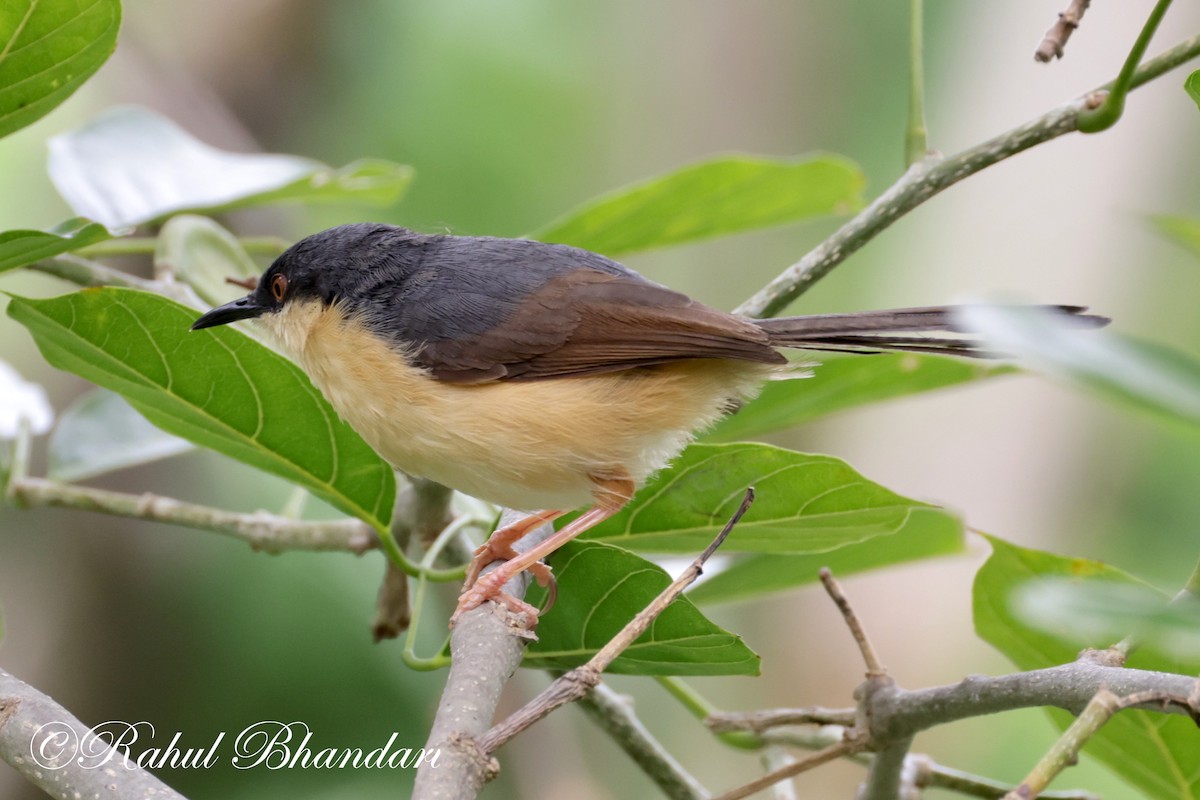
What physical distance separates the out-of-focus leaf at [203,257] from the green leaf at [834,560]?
1.52 m

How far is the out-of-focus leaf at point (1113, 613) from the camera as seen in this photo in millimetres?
840

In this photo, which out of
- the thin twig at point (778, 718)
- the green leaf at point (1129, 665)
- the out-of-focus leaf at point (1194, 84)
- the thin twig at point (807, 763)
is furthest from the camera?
the thin twig at point (778, 718)

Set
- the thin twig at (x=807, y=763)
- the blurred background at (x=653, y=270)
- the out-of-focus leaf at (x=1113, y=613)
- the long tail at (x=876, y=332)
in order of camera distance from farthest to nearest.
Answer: the blurred background at (x=653, y=270)
the long tail at (x=876, y=332)
the thin twig at (x=807, y=763)
the out-of-focus leaf at (x=1113, y=613)

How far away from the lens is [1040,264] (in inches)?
226

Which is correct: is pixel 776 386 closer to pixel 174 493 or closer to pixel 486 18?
pixel 174 493

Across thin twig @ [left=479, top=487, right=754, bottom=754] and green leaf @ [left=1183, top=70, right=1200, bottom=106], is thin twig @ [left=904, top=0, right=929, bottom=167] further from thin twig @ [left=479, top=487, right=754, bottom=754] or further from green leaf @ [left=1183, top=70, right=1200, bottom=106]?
thin twig @ [left=479, top=487, right=754, bottom=754]

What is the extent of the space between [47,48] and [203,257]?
1031 mm

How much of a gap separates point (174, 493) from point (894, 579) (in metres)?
3.48

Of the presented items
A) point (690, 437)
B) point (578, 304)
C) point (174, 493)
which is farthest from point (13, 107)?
point (174, 493)

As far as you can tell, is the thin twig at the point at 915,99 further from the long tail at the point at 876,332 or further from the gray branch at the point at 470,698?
the gray branch at the point at 470,698

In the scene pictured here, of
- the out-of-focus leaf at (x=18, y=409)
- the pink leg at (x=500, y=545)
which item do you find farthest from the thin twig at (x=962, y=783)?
the out-of-focus leaf at (x=18, y=409)

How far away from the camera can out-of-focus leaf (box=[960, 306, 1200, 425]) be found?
2.76 feet

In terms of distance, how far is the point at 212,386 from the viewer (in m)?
2.23

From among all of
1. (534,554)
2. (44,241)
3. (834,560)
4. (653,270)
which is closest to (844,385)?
(834,560)
